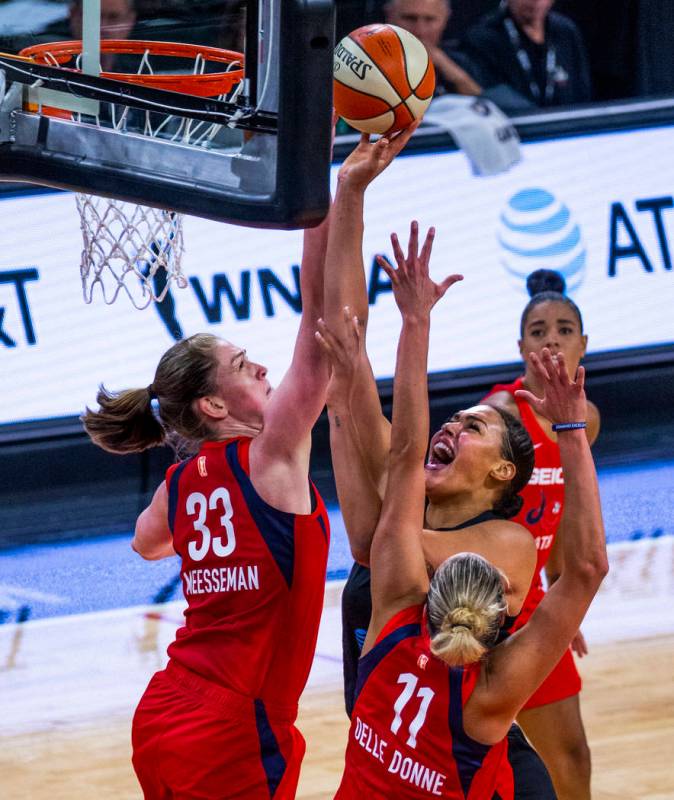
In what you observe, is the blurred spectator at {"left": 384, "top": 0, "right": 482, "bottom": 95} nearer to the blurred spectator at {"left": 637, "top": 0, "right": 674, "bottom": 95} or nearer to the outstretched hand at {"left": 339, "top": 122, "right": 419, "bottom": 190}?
the blurred spectator at {"left": 637, "top": 0, "right": 674, "bottom": 95}

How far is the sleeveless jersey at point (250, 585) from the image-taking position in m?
3.35

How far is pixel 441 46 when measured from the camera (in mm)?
10312

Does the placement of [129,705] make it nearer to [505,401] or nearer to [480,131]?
[505,401]

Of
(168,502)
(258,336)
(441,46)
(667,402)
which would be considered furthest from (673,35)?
(168,502)

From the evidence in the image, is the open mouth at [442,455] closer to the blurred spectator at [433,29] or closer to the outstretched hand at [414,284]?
the outstretched hand at [414,284]

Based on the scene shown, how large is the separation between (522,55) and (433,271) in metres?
1.99

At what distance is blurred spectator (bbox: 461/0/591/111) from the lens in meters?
9.92

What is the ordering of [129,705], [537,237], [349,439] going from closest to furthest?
[349,439] < [129,705] < [537,237]

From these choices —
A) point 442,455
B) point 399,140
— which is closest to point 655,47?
point 399,140

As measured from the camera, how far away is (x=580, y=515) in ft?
10.2

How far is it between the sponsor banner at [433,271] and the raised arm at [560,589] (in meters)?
5.42

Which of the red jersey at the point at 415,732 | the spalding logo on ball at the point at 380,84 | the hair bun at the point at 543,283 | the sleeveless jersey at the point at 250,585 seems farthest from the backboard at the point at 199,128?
the hair bun at the point at 543,283

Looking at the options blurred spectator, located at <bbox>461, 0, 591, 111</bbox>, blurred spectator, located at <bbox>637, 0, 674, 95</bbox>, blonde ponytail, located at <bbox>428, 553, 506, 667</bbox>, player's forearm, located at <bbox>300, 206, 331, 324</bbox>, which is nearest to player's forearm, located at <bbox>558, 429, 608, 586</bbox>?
blonde ponytail, located at <bbox>428, 553, 506, 667</bbox>

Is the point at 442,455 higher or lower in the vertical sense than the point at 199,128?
lower
